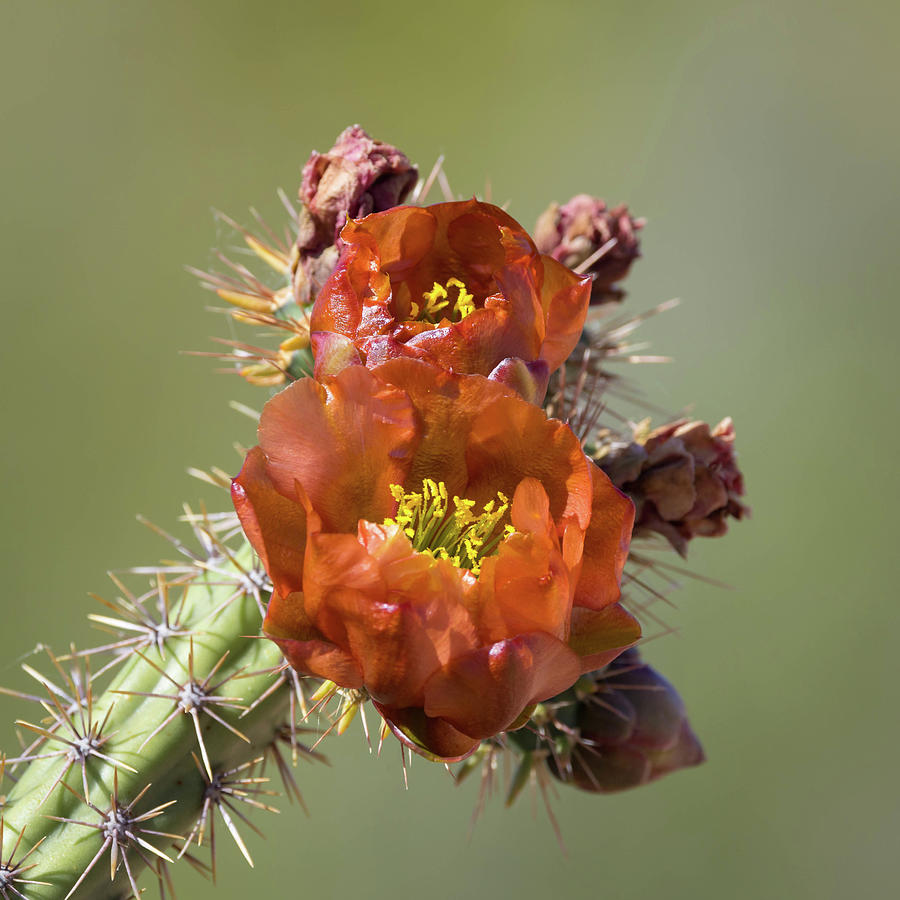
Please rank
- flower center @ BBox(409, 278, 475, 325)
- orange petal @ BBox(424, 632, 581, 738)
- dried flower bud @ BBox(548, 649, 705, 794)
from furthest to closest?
dried flower bud @ BBox(548, 649, 705, 794)
flower center @ BBox(409, 278, 475, 325)
orange petal @ BBox(424, 632, 581, 738)

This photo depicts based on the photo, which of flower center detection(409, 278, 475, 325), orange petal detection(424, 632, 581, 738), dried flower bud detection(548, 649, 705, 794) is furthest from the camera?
dried flower bud detection(548, 649, 705, 794)

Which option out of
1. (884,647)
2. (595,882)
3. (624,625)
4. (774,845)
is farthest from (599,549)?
(884,647)

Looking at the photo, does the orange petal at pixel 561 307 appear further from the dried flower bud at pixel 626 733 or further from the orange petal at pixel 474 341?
the dried flower bud at pixel 626 733

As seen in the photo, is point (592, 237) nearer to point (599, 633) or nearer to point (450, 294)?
point (450, 294)

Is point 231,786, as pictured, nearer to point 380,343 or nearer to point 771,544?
point 380,343

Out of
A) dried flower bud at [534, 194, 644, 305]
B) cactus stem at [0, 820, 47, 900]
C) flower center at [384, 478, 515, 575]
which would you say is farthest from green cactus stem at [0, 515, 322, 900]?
dried flower bud at [534, 194, 644, 305]

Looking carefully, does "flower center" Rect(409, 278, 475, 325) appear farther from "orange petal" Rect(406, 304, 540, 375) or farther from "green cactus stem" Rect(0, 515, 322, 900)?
"green cactus stem" Rect(0, 515, 322, 900)

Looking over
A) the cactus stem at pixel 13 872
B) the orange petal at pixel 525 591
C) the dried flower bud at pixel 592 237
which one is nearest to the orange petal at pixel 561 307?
the orange petal at pixel 525 591
